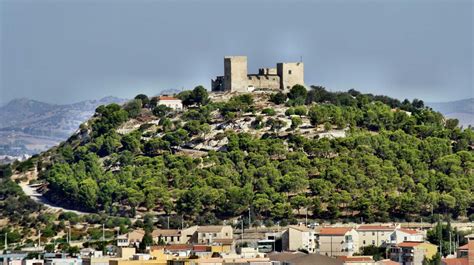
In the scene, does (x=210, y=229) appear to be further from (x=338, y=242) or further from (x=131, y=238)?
(x=338, y=242)

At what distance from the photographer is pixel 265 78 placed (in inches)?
4134

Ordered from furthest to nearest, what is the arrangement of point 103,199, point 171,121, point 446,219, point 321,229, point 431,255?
point 171,121, point 103,199, point 446,219, point 321,229, point 431,255

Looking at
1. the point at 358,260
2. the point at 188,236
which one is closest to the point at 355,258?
the point at 358,260

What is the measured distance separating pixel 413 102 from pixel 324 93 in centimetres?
850

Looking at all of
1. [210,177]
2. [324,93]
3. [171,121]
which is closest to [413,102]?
[324,93]

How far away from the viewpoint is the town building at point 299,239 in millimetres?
76750

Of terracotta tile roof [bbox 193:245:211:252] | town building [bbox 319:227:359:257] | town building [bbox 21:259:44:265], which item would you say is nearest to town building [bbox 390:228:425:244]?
town building [bbox 319:227:359:257]

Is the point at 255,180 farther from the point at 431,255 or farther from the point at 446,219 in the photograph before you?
the point at 431,255

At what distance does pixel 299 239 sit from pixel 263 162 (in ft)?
54.9

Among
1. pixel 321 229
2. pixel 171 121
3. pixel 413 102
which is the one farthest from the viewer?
pixel 413 102

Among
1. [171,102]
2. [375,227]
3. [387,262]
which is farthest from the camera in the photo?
[171,102]

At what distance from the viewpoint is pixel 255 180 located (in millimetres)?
91375

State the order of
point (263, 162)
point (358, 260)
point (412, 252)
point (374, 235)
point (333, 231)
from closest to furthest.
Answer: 1. point (358, 260)
2. point (412, 252)
3. point (333, 231)
4. point (374, 235)
5. point (263, 162)

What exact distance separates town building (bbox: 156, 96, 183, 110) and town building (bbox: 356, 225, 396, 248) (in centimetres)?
2895
